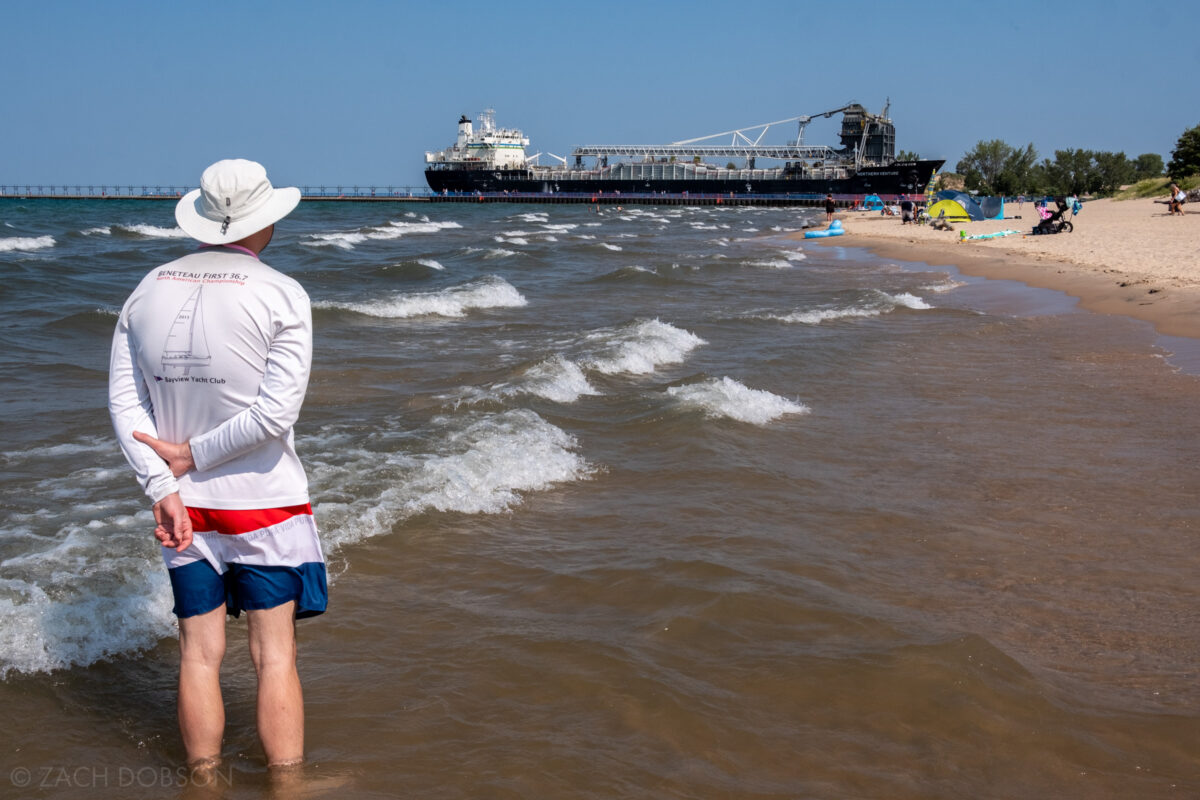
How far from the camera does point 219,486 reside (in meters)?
2.55

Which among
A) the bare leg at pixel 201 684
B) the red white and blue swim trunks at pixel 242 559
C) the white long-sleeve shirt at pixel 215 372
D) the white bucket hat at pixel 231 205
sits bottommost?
the bare leg at pixel 201 684

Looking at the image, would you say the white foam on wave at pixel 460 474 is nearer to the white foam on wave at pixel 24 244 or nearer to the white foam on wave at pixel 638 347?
the white foam on wave at pixel 638 347

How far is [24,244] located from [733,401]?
29.2m

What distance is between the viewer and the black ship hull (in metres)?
88.2

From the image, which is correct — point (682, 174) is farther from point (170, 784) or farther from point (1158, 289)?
point (170, 784)

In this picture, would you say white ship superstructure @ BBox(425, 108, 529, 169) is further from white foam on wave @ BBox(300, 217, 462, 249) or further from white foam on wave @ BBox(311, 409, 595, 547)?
white foam on wave @ BBox(311, 409, 595, 547)

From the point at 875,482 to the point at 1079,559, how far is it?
1443 millimetres

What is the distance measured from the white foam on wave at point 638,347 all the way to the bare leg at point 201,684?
6.99 metres

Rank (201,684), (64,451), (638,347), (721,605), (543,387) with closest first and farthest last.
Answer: (201,684), (721,605), (64,451), (543,387), (638,347)

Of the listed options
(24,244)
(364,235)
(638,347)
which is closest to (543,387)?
(638,347)

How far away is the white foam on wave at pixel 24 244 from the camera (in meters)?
28.1

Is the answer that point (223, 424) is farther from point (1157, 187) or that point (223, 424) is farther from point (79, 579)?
point (1157, 187)

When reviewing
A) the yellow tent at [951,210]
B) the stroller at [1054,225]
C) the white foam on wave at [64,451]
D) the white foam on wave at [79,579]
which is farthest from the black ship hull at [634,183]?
the white foam on wave at [79,579]

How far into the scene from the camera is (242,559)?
257cm
